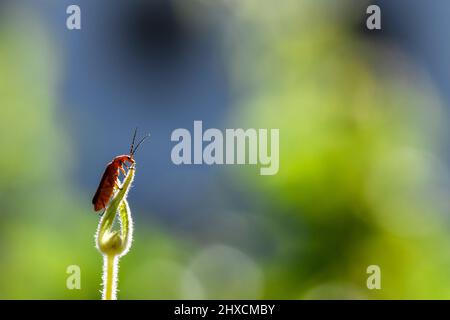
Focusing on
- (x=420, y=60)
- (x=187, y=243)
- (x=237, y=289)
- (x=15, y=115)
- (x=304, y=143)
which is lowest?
(x=237, y=289)

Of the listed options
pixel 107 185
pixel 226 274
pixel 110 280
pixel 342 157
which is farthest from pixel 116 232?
pixel 226 274

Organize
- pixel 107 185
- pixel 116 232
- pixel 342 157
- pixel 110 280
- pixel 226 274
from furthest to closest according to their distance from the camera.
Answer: pixel 226 274 < pixel 342 157 < pixel 107 185 < pixel 116 232 < pixel 110 280

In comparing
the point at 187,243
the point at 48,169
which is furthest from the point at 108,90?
the point at 187,243

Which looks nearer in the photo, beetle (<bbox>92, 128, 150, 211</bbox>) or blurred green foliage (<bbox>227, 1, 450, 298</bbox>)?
beetle (<bbox>92, 128, 150, 211</bbox>)

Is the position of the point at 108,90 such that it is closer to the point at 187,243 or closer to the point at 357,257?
the point at 187,243

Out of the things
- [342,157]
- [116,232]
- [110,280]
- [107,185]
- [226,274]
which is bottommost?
[226,274]

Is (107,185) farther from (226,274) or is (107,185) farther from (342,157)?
(226,274)

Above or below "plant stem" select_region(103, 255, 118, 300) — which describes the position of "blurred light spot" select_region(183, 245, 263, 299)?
below

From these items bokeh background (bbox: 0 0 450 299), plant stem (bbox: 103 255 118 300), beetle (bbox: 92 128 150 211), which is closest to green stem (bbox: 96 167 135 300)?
plant stem (bbox: 103 255 118 300)

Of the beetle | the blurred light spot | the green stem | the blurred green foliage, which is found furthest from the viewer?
the blurred light spot

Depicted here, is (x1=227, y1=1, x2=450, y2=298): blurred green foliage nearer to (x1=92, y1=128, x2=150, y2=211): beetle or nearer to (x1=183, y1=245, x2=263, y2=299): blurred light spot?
(x1=183, y1=245, x2=263, y2=299): blurred light spot
